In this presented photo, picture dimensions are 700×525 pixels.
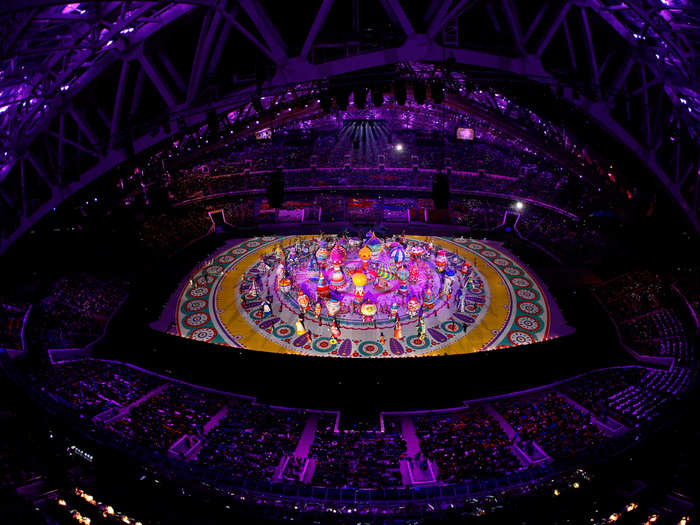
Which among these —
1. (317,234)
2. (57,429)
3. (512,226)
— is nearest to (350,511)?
(57,429)

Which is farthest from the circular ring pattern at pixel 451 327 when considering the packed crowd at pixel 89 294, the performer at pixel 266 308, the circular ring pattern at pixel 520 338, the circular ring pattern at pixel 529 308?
the packed crowd at pixel 89 294

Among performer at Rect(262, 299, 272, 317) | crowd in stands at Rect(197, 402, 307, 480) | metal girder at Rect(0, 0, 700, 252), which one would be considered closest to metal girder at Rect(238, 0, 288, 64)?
metal girder at Rect(0, 0, 700, 252)

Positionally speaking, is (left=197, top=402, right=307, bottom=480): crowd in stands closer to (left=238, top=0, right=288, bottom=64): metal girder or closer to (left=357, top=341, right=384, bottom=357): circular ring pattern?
(left=357, top=341, right=384, bottom=357): circular ring pattern

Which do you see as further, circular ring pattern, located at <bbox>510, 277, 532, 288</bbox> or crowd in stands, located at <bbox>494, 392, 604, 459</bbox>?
circular ring pattern, located at <bbox>510, 277, 532, 288</bbox>

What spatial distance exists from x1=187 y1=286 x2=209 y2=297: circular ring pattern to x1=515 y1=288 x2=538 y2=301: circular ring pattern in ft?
76.8

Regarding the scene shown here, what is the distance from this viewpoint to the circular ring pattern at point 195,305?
93.1 ft

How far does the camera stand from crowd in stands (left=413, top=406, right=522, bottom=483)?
15867 millimetres

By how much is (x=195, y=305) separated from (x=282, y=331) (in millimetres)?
7442

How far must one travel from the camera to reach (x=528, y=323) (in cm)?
2611

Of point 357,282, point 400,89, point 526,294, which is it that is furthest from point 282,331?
point 526,294

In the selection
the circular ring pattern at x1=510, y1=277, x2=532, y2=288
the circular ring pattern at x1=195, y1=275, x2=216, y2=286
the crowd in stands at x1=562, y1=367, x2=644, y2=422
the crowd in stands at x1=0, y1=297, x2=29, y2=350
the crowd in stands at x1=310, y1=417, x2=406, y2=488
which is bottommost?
the crowd in stands at x1=310, y1=417, x2=406, y2=488

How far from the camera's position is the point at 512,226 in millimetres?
37562

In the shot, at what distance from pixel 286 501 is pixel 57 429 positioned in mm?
9304

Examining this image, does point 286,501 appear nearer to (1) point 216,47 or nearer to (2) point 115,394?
(2) point 115,394
